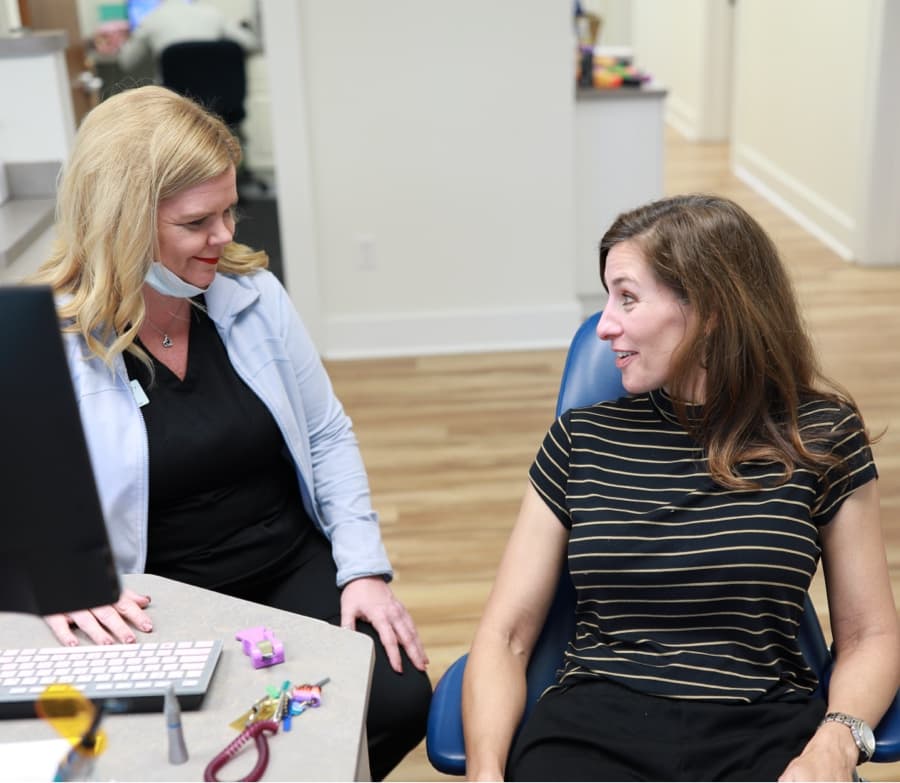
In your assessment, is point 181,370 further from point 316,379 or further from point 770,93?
point 770,93

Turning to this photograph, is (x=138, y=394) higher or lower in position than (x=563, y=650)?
higher

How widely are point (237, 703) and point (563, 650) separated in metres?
0.55

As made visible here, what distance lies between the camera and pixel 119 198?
1.55 metres

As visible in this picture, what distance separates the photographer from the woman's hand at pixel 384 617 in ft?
5.27

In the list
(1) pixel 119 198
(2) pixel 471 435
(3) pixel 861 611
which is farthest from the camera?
(2) pixel 471 435

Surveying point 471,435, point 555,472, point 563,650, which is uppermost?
point 555,472

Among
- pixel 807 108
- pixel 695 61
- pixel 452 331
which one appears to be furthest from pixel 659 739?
pixel 695 61

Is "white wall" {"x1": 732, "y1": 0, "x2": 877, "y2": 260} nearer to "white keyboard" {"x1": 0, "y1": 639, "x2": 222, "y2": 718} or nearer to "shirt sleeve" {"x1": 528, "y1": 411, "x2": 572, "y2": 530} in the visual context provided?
"shirt sleeve" {"x1": 528, "y1": 411, "x2": 572, "y2": 530}

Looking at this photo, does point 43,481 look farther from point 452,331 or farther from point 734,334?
point 452,331

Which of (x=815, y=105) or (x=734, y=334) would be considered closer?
(x=734, y=334)

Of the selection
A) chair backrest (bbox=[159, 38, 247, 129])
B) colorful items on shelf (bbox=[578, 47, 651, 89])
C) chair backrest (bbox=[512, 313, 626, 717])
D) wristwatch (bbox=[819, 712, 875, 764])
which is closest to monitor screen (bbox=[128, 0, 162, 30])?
chair backrest (bbox=[159, 38, 247, 129])

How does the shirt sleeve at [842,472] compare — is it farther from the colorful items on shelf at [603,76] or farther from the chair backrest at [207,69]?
the chair backrest at [207,69]

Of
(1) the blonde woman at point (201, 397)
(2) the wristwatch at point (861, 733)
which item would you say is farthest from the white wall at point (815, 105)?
(2) the wristwatch at point (861, 733)

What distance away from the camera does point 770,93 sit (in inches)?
254
